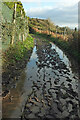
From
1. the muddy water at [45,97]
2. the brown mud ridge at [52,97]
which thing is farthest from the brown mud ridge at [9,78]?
the brown mud ridge at [52,97]

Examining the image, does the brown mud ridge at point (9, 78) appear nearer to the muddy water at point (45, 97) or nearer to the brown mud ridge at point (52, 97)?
the muddy water at point (45, 97)

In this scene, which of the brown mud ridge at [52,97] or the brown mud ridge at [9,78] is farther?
the brown mud ridge at [9,78]

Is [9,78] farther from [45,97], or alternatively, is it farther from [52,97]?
[52,97]

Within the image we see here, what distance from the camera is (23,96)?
15.9 feet

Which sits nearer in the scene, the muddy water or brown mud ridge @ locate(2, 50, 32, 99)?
the muddy water

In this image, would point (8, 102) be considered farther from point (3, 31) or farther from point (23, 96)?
point (3, 31)

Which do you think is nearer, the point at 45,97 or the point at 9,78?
the point at 45,97

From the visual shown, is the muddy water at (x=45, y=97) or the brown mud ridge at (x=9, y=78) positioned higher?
the brown mud ridge at (x=9, y=78)

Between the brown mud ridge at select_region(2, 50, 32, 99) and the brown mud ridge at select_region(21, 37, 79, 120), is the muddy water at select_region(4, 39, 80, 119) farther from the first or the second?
the brown mud ridge at select_region(2, 50, 32, 99)

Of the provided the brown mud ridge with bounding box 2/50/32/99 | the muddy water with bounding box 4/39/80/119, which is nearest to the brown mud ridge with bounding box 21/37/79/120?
the muddy water with bounding box 4/39/80/119

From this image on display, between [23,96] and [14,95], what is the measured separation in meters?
0.31

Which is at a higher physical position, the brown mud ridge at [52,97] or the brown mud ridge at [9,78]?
the brown mud ridge at [9,78]

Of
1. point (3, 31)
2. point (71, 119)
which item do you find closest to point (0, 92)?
point (71, 119)

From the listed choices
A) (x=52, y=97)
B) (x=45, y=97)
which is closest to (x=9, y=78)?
(x=45, y=97)
